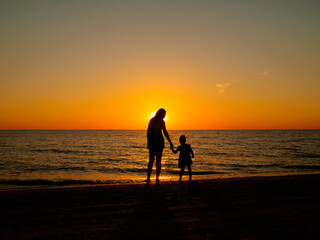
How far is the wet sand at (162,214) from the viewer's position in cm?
330

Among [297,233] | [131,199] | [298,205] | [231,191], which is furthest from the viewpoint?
[231,191]

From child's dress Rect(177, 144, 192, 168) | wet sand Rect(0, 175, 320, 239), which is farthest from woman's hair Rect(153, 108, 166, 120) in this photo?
wet sand Rect(0, 175, 320, 239)

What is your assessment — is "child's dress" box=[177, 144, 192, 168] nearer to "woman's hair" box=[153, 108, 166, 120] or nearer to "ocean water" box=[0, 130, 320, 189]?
"woman's hair" box=[153, 108, 166, 120]

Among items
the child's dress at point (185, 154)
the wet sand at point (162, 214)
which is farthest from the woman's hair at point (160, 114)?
the wet sand at point (162, 214)

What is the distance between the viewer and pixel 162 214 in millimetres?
4160

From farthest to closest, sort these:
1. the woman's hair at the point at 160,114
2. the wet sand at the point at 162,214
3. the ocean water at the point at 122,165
A: the ocean water at the point at 122,165 < the woman's hair at the point at 160,114 < the wet sand at the point at 162,214

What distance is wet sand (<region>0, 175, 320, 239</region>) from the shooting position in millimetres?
3299

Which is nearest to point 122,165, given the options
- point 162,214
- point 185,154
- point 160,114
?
point 185,154

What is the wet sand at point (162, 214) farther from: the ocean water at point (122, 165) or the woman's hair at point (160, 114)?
the ocean water at point (122, 165)

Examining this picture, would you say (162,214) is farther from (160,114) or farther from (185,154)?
(185,154)

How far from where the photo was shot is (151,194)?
5871mm

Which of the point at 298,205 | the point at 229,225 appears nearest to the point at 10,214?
the point at 229,225

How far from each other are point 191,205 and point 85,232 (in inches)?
85.5

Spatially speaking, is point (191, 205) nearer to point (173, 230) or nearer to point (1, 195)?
point (173, 230)
